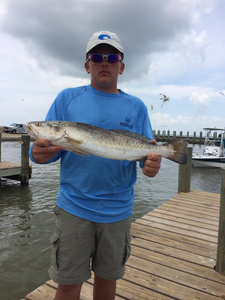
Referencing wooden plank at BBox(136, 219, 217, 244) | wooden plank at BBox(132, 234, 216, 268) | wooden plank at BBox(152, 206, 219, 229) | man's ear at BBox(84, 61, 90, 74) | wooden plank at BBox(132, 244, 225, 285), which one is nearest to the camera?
man's ear at BBox(84, 61, 90, 74)

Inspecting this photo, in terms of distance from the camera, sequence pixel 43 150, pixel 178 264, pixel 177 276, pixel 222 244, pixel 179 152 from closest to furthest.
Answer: pixel 43 150, pixel 179 152, pixel 177 276, pixel 222 244, pixel 178 264

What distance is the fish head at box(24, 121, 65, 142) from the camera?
2262mm

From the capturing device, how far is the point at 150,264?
4176mm

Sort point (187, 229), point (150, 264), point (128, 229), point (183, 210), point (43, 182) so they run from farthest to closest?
point (43, 182) → point (183, 210) → point (187, 229) → point (150, 264) → point (128, 229)

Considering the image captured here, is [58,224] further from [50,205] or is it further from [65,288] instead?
[50,205]

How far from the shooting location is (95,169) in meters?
2.28

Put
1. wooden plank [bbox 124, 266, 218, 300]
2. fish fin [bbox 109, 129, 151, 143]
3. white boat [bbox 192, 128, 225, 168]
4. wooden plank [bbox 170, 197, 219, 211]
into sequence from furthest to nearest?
white boat [bbox 192, 128, 225, 168] → wooden plank [bbox 170, 197, 219, 211] → wooden plank [bbox 124, 266, 218, 300] → fish fin [bbox 109, 129, 151, 143]

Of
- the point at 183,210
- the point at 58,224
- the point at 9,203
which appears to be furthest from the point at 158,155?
the point at 9,203

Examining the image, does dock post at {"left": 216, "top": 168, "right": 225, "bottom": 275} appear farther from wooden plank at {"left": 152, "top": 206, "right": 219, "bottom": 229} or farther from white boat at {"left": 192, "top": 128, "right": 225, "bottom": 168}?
white boat at {"left": 192, "top": 128, "right": 225, "bottom": 168}

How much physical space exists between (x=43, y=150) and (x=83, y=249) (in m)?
1.04

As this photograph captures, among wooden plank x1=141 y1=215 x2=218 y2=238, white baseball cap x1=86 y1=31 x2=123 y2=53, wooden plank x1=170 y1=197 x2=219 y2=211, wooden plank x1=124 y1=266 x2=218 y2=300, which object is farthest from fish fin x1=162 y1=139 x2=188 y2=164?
wooden plank x1=170 y1=197 x2=219 y2=211

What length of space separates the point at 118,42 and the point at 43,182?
12.1 meters

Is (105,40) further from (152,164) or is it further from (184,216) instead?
(184,216)

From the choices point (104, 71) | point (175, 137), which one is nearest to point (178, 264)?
point (104, 71)
